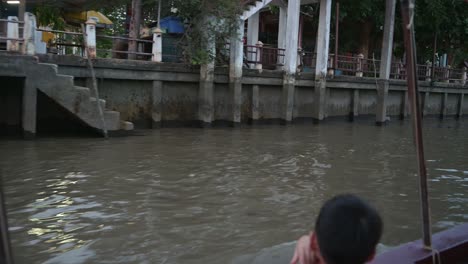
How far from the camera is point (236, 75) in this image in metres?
14.3

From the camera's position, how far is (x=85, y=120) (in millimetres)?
10844

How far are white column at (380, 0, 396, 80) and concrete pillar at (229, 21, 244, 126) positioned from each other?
6.26 m

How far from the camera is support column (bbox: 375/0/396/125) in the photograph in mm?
17531

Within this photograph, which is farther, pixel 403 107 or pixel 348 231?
pixel 403 107

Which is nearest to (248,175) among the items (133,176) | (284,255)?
(133,176)

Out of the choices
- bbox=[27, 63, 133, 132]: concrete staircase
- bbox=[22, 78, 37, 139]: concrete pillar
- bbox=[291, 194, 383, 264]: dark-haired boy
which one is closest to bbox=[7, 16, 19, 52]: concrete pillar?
bbox=[27, 63, 133, 132]: concrete staircase

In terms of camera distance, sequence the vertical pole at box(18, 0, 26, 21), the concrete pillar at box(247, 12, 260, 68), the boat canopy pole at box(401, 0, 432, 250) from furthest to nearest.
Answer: the concrete pillar at box(247, 12, 260, 68) → the vertical pole at box(18, 0, 26, 21) → the boat canopy pole at box(401, 0, 432, 250)

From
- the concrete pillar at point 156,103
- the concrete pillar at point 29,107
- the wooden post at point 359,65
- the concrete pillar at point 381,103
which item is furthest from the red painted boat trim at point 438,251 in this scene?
the wooden post at point 359,65

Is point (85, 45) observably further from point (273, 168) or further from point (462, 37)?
point (462, 37)

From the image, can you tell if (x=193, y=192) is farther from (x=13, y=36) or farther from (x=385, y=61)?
(x=385, y=61)

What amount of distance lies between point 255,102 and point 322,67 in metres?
2.89

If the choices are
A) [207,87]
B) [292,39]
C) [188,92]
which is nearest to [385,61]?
[292,39]

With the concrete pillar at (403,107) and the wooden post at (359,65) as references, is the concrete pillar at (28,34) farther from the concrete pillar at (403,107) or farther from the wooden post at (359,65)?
the concrete pillar at (403,107)

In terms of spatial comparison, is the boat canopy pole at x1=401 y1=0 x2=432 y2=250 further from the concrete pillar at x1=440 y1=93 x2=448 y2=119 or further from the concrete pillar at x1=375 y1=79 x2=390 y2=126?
the concrete pillar at x1=440 y1=93 x2=448 y2=119
